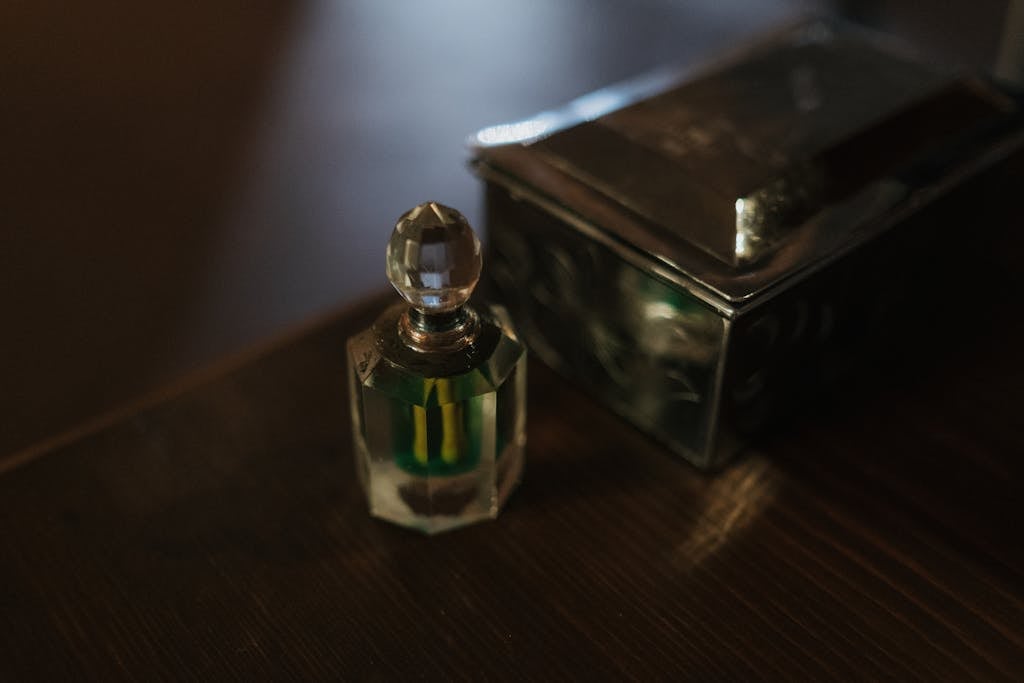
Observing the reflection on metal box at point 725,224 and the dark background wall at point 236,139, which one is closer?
the reflection on metal box at point 725,224

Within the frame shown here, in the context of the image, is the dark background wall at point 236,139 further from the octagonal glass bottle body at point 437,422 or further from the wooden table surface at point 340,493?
the octagonal glass bottle body at point 437,422

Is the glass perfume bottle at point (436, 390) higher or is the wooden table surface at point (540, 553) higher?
the glass perfume bottle at point (436, 390)

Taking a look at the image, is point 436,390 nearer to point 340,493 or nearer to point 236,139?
point 340,493

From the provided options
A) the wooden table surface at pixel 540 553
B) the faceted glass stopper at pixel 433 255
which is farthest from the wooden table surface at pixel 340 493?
the faceted glass stopper at pixel 433 255

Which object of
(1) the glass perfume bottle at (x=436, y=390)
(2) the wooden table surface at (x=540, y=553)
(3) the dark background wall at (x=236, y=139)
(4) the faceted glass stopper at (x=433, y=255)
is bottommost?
(2) the wooden table surface at (x=540, y=553)

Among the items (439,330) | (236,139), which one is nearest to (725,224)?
(439,330)

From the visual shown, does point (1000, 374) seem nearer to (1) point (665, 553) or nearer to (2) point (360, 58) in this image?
(1) point (665, 553)

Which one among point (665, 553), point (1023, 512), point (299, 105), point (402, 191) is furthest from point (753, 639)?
point (299, 105)
